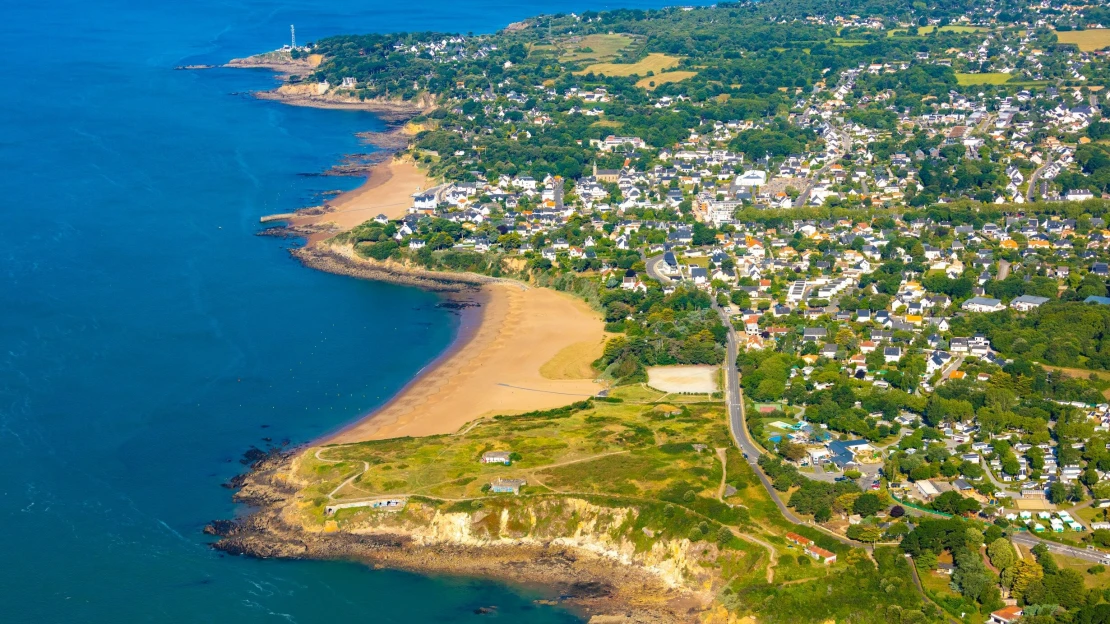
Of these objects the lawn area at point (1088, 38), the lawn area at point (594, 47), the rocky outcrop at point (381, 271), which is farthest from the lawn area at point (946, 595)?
the lawn area at point (1088, 38)

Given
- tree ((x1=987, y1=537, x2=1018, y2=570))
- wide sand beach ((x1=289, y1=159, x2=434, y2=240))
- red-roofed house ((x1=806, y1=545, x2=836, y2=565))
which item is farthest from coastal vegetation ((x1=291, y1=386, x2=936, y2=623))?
wide sand beach ((x1=289, y1=159, x2=434, y2=240))

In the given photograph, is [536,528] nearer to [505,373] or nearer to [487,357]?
[505,373]

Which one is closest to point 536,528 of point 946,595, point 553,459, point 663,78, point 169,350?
point 553,459

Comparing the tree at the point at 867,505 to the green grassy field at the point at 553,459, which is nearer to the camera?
the tree at the point at 867,505

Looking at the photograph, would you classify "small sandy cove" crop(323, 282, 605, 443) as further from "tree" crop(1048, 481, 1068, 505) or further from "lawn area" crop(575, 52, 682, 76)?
"lawn area" crop(575, 52, 682, 76)

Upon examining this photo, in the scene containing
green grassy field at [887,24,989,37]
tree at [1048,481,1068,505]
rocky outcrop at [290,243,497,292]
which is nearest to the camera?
tree at [1048,481,1068,505]

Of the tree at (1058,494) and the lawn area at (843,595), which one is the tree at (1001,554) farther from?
the tree at (1058,494)
